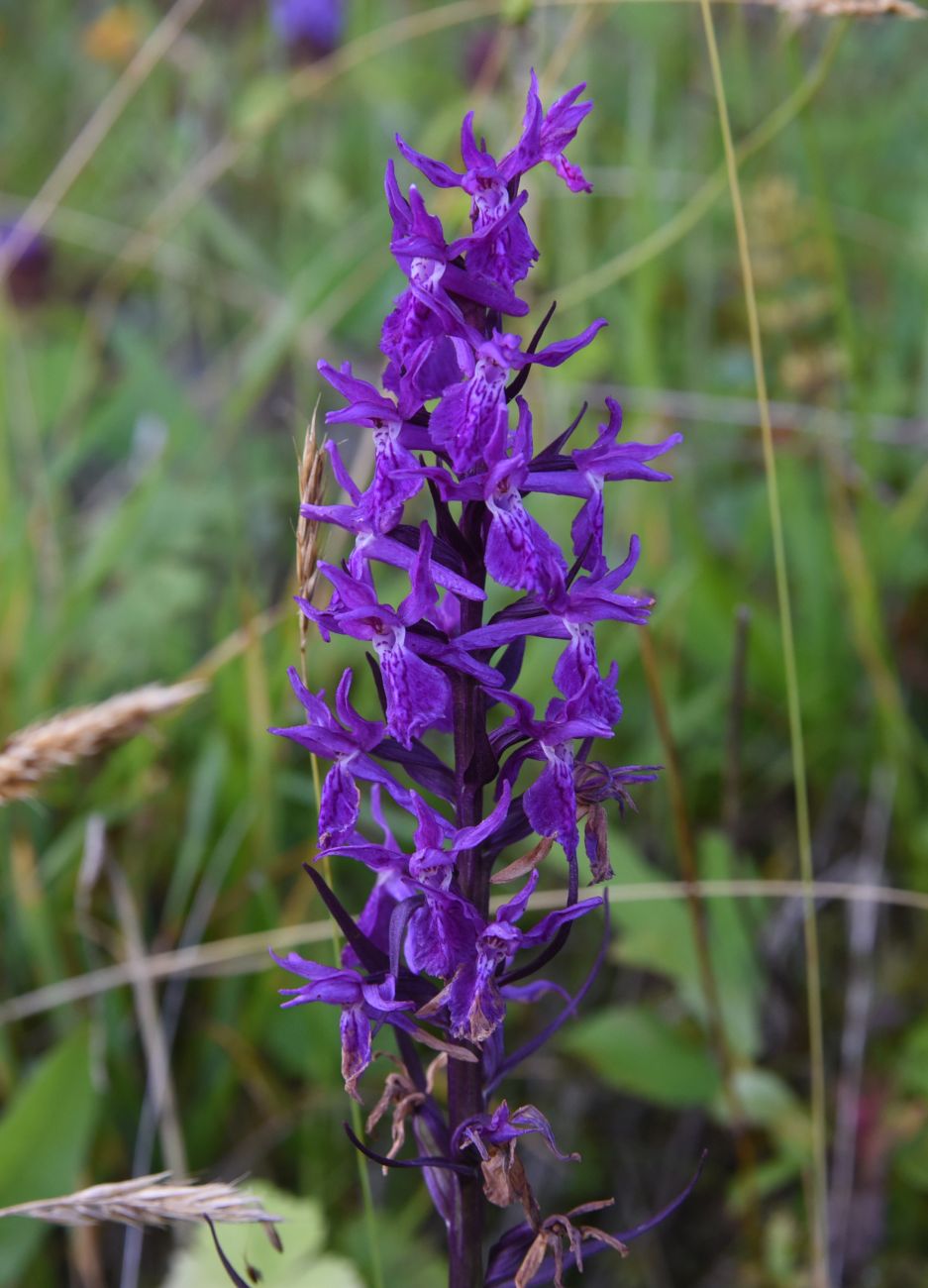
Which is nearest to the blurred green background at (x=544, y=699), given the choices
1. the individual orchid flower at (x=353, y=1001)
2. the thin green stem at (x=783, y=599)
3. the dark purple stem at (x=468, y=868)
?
the thin green stem at (x=783, y=599)

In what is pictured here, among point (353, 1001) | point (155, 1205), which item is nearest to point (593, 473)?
point (353, 1001)

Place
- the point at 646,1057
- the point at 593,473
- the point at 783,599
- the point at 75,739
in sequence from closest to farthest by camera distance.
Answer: the point at 593,473
the point at 75,739
the point at 783,599
the point at 646,1057

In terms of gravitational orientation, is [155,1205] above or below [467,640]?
below

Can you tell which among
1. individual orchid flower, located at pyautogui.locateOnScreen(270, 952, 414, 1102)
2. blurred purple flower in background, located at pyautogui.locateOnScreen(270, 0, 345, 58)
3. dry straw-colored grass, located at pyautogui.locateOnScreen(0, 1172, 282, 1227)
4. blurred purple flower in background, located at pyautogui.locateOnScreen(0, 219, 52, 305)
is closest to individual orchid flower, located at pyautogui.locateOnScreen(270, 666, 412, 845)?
individual orchid flower, located at pyautogui.locateOnScreen(270, 952, 414, 1102)

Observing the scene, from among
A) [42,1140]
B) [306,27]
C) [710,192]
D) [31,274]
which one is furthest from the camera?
[306,27]

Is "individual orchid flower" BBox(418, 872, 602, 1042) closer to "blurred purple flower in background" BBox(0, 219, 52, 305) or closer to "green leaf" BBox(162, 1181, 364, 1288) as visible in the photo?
"green leaf" BBox(162, 1181, 364, 1288)

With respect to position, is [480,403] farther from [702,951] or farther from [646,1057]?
[646,1057]
